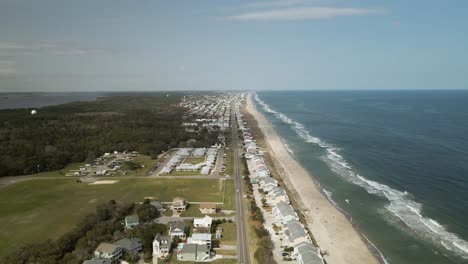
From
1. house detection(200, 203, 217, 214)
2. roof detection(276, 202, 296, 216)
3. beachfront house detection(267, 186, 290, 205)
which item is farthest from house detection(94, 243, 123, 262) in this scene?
beachfront house detection(267, 186, 290, 205)

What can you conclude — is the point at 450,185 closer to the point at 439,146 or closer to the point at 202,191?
the point at 439,146

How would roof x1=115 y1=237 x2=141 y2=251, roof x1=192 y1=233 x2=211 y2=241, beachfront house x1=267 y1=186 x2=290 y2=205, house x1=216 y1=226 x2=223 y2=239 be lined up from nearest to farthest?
roof x1=115 y1=237 x2=141 y2=251
roof x1=192 y1=233 x2=211 y2=241
house x1=216 y1=226 x2=223 y2=239
beachfront house x1=267 y1=186 x2=290 y2=205

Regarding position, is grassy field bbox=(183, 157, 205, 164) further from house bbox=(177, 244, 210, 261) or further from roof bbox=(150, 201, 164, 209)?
house bbox=(177, 244, 210, 261)

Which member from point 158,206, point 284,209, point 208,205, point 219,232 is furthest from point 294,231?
point 158,206

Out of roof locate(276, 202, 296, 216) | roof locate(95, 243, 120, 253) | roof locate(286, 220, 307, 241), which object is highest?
roof locate(276, 202, 296, 216)

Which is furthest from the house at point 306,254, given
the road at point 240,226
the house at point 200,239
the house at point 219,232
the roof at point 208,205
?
the roof at point 208,205

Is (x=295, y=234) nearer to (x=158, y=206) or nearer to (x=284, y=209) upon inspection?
(x=284, y=209)

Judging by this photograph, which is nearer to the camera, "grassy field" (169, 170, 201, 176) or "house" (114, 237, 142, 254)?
"house" (114, 237, 142, 254)

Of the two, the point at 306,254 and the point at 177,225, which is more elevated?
the point at 306,254

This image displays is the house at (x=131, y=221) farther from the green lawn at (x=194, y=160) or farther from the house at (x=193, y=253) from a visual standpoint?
the green lawn at (x=194, y=160)
